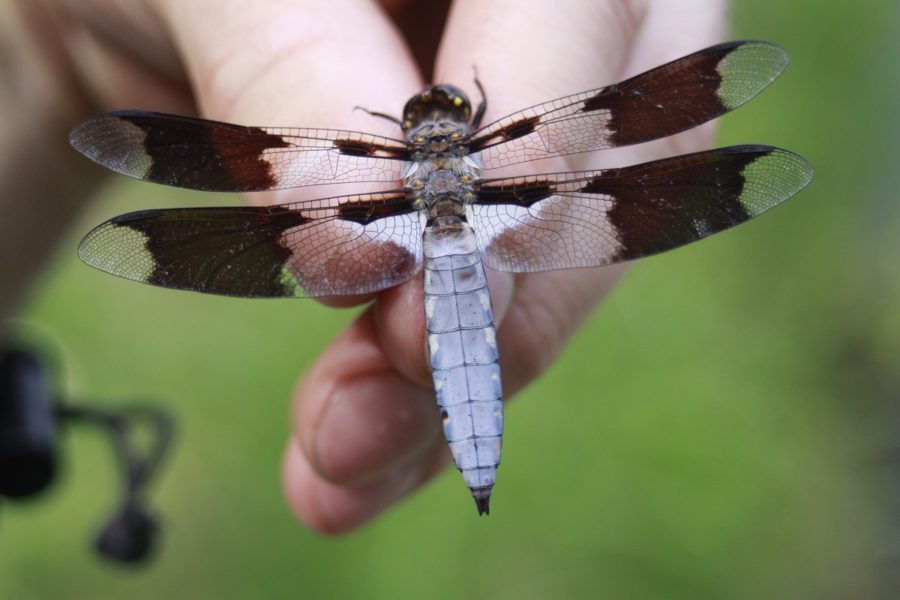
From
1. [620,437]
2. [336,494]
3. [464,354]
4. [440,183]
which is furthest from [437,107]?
[620,437]

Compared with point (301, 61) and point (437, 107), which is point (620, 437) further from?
point (301, 61)

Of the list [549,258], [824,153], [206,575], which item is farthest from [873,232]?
[206,575]

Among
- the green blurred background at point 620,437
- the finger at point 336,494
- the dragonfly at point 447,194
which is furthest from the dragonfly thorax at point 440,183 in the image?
the green blurred background at point 620,437

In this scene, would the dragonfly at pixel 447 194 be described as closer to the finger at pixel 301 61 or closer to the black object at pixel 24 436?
the finger at pixel 301 61

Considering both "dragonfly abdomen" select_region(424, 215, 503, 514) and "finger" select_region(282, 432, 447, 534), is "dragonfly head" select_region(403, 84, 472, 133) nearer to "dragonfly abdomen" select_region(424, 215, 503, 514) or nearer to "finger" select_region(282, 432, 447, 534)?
"dragonfly abdomen" select_region(424, 215, 503, 514)

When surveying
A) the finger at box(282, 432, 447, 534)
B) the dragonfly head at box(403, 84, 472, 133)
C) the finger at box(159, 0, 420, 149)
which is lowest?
the finger at box(282, 432, 447, 534)

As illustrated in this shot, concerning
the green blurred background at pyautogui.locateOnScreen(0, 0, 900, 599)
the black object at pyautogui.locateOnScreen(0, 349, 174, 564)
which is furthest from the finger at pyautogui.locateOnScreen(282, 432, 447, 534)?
the green blurred background at pyautogui.locateOnScreen(0, 0, 900, 599)

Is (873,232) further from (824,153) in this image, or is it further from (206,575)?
(206,575)
